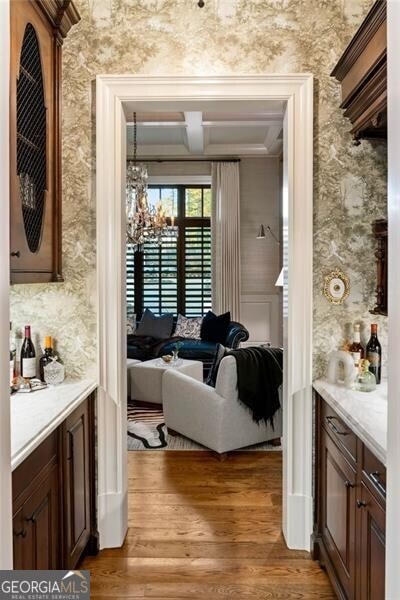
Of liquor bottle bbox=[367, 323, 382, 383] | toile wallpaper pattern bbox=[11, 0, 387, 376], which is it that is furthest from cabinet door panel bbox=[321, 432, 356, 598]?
toile wallpaper pattern bbox=[11, 0, 387, 376]

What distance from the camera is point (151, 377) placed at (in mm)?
5699

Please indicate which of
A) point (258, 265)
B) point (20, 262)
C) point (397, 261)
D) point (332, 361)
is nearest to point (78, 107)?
point (20, 262)

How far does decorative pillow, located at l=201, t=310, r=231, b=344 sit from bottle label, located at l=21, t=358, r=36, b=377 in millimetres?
4481

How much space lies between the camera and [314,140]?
275cm

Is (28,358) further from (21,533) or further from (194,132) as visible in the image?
(194,132)

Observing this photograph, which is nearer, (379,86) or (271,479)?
(379,86)

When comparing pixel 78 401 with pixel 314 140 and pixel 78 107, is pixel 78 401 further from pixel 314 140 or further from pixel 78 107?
pixel 314 140

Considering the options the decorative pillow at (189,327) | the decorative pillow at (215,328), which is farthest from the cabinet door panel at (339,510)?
the decorative pillow at (189,327)

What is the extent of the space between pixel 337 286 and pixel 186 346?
431 cm

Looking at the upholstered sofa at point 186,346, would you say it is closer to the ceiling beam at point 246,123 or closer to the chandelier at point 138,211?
the chandelier at point 138,211

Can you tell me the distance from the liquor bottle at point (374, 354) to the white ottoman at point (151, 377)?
10.4 ft

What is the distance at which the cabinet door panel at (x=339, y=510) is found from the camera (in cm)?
204

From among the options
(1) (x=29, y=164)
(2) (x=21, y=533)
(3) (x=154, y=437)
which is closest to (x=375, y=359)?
(2) (x=21, y=533)

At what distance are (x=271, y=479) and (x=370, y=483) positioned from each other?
7.10ft
